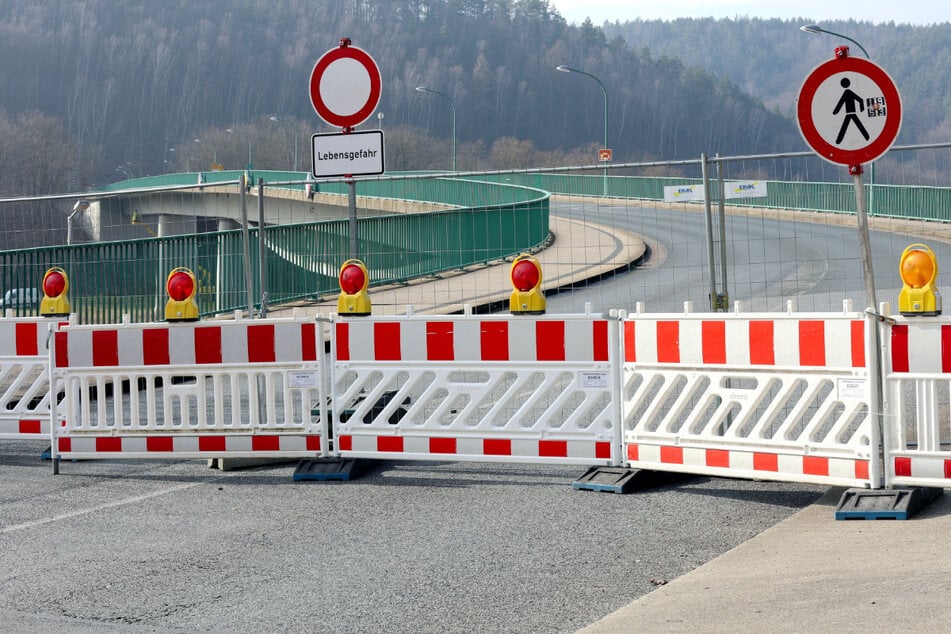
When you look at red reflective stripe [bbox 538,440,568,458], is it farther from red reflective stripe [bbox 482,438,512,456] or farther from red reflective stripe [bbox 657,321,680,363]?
red reflective stripe [bbox 657,321,680,363]

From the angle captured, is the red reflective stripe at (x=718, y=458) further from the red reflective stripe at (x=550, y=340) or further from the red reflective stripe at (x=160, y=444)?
the red reflective stripe at (x=160, y=444)

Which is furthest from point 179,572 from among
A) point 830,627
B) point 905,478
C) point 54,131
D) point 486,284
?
point 54,131

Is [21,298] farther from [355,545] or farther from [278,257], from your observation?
[355,545]

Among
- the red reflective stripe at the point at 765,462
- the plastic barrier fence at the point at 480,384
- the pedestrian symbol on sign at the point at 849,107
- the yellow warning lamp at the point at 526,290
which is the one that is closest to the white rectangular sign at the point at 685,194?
the yellow warning lamp at the point at 526,290

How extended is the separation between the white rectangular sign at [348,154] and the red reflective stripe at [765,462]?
3567 mm

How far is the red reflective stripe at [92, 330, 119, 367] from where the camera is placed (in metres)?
8.63

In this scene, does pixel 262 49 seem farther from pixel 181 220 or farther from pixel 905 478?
pixel 905 478

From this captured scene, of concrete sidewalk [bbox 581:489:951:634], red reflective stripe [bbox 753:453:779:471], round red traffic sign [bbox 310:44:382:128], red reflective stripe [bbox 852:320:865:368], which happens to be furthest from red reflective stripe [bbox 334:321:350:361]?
red reflective stripe [bbox 852:320:865:368]

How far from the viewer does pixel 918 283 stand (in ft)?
21.5

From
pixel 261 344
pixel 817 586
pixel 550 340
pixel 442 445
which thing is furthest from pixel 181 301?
pixel 817 586

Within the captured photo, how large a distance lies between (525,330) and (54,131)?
4988 inches

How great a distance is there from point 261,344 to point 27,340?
2246 millimetres

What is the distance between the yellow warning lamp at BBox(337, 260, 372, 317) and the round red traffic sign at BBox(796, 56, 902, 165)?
2988mm

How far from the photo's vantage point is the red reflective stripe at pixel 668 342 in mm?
7320
